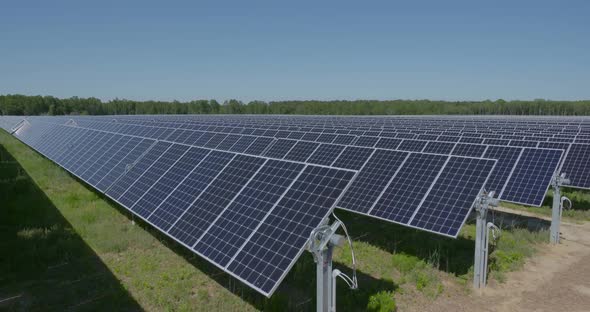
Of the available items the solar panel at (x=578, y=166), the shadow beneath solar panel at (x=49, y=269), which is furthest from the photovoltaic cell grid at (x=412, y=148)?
the shadow beneath solar panel at (x=49, y=269)

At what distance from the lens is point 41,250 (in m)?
9.23

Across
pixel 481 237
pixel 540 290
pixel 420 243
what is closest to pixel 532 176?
pixel 420 243

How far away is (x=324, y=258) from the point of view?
17.0ft

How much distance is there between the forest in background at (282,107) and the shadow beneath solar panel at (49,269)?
110774 mm

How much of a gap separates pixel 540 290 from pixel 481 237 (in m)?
1.90

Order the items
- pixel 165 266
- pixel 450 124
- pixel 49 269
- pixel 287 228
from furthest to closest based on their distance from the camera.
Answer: pixel 450 124, pixel 165 266, pixel 49 269, pixel 287 228

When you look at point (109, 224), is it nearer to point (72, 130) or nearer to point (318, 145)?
point (318, 145)

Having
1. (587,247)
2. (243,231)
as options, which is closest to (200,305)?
(243,231)

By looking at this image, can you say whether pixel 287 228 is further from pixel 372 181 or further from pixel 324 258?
pixel 372 181

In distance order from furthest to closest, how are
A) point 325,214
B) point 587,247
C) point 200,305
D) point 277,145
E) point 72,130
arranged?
point 72,130 < point 277,145 < point 587,247 < point 200,305 < point 325,214

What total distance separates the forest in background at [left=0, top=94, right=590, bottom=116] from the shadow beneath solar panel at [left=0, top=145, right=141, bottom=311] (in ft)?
363

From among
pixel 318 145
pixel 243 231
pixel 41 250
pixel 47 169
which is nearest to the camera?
pixel 243 231

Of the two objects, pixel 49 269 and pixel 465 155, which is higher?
pixel 465 155

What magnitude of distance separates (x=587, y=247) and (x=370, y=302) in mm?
7926
